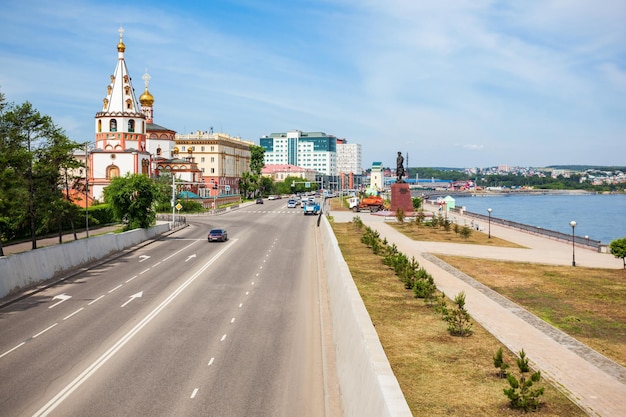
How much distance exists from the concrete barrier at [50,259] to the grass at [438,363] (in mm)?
17892

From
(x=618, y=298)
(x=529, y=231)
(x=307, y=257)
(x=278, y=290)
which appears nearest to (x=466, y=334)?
(x=618, y=298)

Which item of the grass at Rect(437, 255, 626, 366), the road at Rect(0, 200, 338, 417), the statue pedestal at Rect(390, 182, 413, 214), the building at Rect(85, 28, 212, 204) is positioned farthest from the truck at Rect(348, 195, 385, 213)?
the road at Rect(0, 200, 338, 417)

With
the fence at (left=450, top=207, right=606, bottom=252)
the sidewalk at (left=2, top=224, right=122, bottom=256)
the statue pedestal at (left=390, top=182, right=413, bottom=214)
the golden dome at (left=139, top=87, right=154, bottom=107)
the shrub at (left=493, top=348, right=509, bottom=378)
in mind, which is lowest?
the fence at (left=450, top=207, right=606, bottom=252)

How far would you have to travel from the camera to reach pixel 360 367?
13125mm

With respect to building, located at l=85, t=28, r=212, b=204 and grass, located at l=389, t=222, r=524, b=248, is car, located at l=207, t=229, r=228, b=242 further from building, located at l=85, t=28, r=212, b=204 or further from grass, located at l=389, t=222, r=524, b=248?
building, located at l=85, t=28, r=212, b=204

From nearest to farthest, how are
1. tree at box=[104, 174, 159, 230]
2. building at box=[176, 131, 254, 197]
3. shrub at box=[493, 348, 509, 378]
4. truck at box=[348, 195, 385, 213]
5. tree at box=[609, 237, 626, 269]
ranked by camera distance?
1. shrub at box=[493, 348, 509, 378]
2. tree at box=[609, 237, 626, 269]
3. tree at box=[104, 174, 159, 230]
4. truck at box=[348, 195, 385, 213]
5. building at box=[176, 131, 254, 197]

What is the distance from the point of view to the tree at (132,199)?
51812 mm

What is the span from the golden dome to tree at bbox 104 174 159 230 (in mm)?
65795

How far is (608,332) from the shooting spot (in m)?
19.0

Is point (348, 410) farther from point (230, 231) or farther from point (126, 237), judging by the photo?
point (230, 231)

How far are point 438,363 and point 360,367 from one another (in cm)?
283

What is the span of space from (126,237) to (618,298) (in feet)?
120

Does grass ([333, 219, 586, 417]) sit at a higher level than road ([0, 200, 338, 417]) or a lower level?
higher

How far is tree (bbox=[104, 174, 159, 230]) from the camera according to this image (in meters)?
51.8
